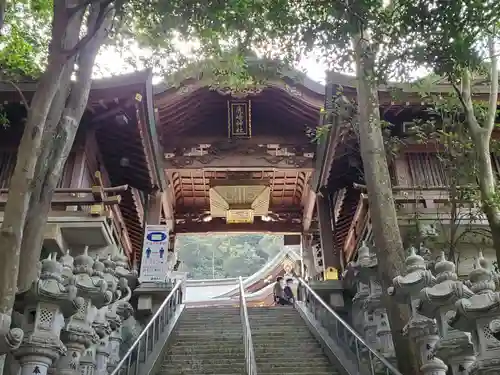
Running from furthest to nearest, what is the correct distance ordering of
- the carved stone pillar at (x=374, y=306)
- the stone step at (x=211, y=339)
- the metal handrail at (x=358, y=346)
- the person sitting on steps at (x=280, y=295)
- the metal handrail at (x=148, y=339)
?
1. the person sitting on steps at (x=280, y=295)
2. the stone step at (x=211, y=339)
3. the carved stone pillar at (x=374, y=306)
4. the metal handrail at (x=148, y=339)
5. the metal handrail at (x=358, y=346)

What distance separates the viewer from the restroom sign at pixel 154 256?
1191 cm

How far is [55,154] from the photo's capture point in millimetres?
6219

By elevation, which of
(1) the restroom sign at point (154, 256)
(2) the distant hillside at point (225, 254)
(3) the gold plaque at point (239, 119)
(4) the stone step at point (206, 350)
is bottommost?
(4) the stone step at point (206, 350)

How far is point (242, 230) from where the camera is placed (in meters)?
19.4

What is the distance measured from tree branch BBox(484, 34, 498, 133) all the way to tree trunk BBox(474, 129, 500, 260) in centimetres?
27

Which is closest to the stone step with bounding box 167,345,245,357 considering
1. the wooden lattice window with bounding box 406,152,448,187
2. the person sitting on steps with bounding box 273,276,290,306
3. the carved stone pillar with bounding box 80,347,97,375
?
the carved stone pillar with bounding box 80,347,97,375

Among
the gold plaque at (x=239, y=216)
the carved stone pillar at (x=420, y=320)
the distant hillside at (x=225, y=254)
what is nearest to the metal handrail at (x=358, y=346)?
the carved stone pillar at (x=420, y=320)

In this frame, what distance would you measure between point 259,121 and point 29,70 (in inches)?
271

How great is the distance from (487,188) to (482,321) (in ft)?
6.46

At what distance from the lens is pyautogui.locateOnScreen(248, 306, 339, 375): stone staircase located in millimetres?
8945

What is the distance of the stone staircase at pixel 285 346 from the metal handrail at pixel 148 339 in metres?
1.76

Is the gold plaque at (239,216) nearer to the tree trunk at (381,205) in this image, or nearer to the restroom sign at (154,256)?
the restroom sign at (154,256)

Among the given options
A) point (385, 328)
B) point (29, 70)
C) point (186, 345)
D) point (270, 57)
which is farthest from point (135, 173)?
point (385, 328)

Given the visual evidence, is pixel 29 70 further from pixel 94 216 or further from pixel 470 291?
pixel 470 291
